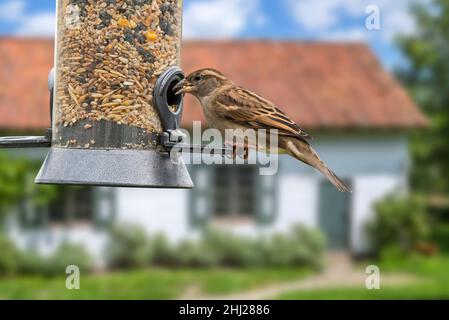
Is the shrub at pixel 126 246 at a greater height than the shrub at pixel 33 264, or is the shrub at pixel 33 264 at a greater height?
the shrub at pixel 126 246

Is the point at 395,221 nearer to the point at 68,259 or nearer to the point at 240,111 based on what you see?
the point at 68,259

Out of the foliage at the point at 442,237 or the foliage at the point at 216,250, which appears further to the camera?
the foliage at the point at 442,237

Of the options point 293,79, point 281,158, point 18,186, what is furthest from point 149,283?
point 293,79

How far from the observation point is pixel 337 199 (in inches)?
853

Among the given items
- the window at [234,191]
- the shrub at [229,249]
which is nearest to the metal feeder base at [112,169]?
the shrub at [229,249]

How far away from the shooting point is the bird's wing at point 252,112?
6148 mm

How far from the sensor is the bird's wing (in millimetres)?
6148

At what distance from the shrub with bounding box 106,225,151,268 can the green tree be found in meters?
13.6

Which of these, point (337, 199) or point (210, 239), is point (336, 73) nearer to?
point (337, 199)

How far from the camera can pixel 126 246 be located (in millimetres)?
19125

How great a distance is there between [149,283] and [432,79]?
51.5 ft

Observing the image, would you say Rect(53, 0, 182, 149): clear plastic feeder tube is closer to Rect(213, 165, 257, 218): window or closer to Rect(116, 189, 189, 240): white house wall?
Rect(116, 189, 189, 240): white house wall

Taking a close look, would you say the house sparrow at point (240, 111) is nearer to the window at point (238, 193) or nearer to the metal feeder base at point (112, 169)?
the metal feeder base at point (112, 169)

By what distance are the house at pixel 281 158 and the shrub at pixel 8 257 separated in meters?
A: 0.47
